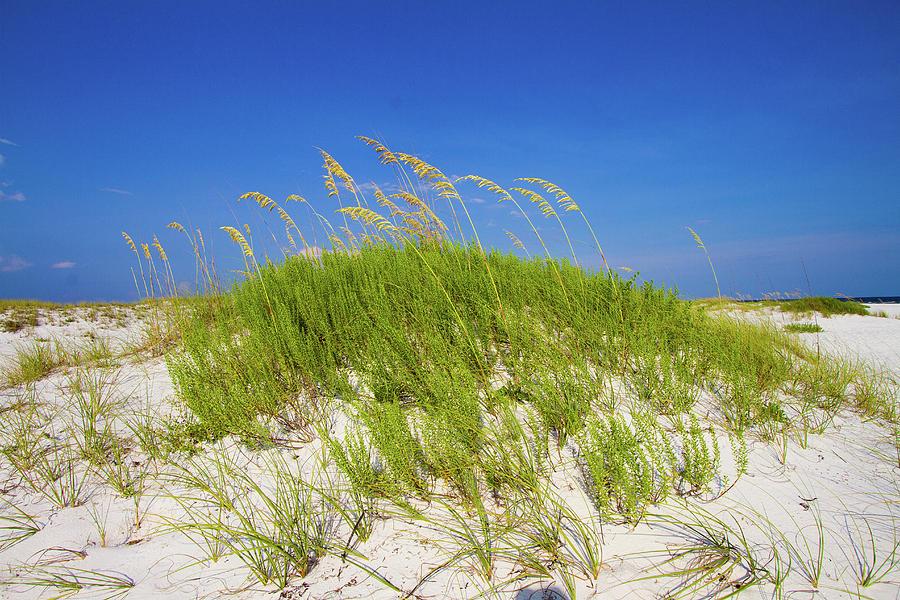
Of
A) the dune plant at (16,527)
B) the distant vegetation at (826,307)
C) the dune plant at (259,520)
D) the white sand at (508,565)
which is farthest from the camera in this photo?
the distant vegetation at (826,307)

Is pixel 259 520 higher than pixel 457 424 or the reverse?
the reverse

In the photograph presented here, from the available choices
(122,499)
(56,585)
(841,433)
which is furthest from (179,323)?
(841,433)

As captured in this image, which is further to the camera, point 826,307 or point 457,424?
point 826,307

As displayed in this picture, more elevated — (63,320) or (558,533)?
(63,320)

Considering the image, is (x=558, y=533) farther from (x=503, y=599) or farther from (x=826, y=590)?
(x=826, y=590)

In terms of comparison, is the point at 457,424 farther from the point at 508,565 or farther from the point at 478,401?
the point at 508,565

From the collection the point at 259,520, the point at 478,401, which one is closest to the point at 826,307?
the point at 478,401

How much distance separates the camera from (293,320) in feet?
12.5

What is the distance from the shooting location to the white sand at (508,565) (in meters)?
1.75

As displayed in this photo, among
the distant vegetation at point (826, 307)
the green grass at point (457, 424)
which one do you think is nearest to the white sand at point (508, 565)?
the green grass at point (457, 424)

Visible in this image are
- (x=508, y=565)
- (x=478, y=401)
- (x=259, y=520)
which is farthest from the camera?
(x=478, y=401)

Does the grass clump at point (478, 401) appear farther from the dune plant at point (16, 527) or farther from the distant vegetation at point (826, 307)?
the distant vegetation at point (826, 307)

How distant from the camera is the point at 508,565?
1.81 meters

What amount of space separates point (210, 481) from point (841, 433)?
14.7ft
